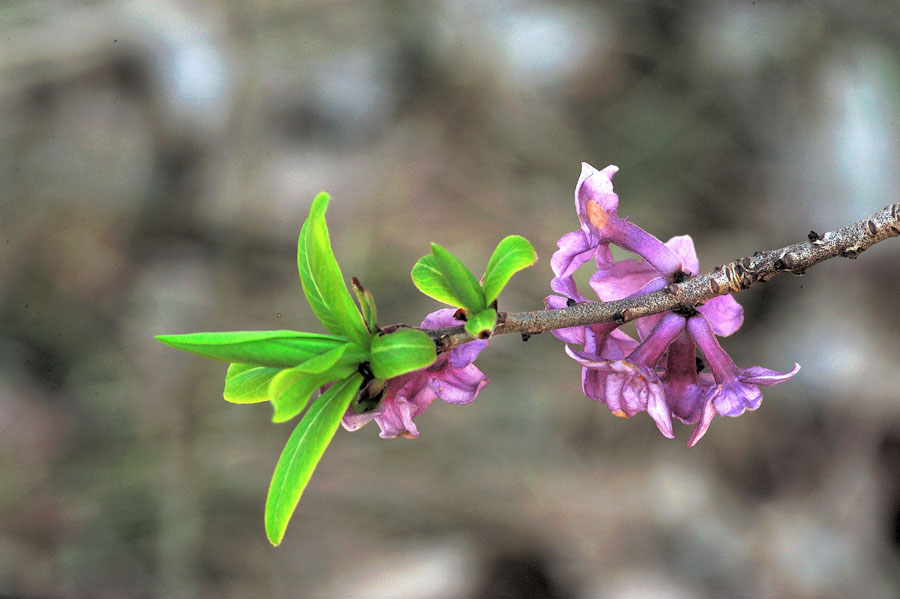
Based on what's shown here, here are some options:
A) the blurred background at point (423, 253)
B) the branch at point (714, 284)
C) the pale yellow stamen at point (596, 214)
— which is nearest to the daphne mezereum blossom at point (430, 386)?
the branch at point (714, 284)

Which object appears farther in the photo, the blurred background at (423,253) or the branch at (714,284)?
the blurred background at (423,253)

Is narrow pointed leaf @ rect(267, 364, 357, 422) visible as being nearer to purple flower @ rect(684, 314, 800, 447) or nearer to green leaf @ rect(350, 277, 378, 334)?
green leaf @ rect(350, 277, 378, 334)

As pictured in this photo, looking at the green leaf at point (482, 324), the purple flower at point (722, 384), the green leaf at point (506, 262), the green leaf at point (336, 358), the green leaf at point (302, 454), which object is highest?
the green leaf at point (506, 262)

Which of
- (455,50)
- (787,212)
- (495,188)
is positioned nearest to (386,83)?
(455,50)

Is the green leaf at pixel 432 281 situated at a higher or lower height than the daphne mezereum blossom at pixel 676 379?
higher

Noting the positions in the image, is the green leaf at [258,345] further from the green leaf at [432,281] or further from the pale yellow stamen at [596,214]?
the pale yellow stamen at [596,214]

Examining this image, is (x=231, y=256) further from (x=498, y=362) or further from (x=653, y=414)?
(x=653, y=414)
